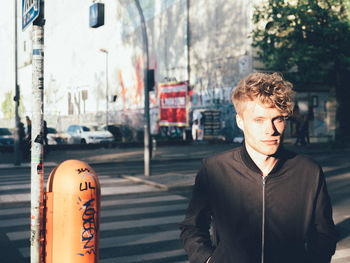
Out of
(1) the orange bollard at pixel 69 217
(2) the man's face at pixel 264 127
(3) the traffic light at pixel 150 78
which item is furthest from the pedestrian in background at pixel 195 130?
(2) the man's face at pixel 264 127

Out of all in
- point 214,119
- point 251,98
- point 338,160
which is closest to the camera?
point 251,98

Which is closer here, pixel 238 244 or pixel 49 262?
pixel 238 244

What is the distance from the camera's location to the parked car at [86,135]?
91.9 feet

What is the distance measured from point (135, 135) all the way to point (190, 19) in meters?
10.2

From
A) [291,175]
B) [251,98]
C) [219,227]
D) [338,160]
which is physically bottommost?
[338,160]

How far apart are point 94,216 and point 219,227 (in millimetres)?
2310

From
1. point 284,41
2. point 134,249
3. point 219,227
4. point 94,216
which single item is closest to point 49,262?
point 94,216

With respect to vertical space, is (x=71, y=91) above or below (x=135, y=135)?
above

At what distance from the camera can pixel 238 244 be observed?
218 cm

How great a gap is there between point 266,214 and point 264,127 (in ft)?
1.28

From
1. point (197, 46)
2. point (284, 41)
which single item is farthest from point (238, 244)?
point (197, 46)

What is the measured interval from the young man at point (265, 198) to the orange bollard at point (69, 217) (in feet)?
7.12

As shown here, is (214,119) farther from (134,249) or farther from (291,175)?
(291,175)

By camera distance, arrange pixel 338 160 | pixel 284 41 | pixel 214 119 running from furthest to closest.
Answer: pixel 214 119
pixel 284 41
pixel 338 160
